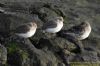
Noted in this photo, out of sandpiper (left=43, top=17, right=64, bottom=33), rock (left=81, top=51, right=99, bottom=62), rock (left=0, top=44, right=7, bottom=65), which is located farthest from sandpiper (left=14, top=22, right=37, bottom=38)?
rock (left=81, top=51, right=99, bottom=62)

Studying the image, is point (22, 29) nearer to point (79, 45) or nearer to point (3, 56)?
point (79, 45)

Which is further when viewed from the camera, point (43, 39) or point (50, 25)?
point (50, 25)

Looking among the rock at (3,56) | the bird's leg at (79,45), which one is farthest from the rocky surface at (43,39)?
the bird's leg at (79,45)

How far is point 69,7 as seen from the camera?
107 ft

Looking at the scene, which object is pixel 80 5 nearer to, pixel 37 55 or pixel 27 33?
pixel 27 33

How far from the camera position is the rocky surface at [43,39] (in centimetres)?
1983

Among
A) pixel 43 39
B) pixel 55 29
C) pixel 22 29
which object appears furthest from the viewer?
pixel 55 29

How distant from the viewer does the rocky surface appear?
1983cm

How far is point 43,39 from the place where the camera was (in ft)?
71.4

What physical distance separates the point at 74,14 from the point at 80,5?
11.0 ft

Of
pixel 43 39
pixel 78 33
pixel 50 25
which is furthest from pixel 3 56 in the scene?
pixel 78 33

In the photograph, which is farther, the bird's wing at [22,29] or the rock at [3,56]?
the bird's wing at [22,29]

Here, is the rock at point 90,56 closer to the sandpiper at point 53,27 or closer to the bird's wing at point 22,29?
the sandpiper at point 53,27

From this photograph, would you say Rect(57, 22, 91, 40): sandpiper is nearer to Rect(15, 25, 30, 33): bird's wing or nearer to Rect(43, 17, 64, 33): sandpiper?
Rect(43, 17, 64, 33): sandpiper
